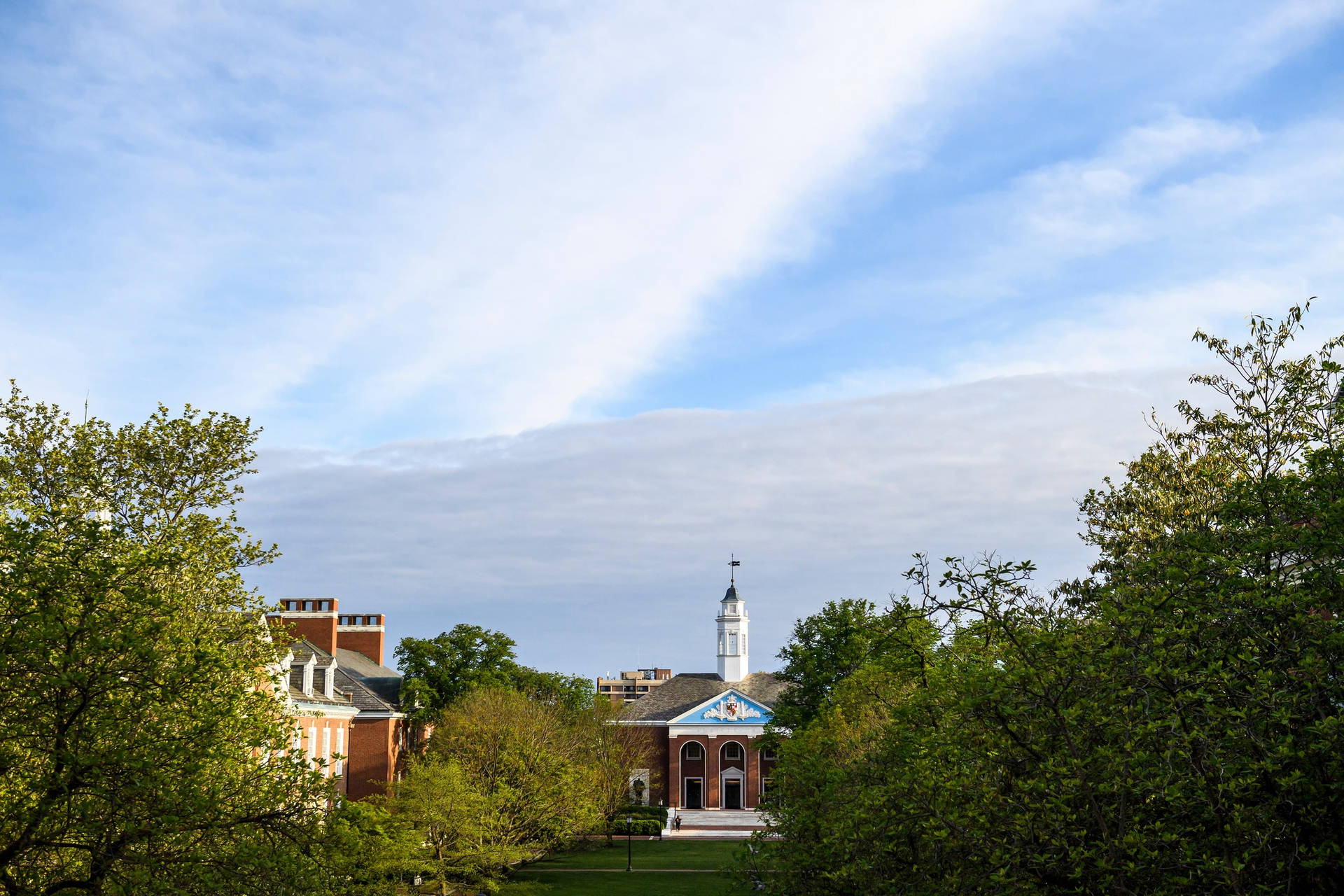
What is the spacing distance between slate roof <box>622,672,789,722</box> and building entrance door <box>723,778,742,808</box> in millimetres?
6541

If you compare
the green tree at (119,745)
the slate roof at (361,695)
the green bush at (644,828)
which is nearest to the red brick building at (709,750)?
the green bush at (644,828)

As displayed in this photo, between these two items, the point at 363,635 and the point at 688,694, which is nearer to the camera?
the point at 363,635

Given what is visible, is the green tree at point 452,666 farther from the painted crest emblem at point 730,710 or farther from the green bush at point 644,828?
the painted crest emblem at point 730,710

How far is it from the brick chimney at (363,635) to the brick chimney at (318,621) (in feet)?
56.2

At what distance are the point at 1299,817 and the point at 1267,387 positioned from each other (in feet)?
60.5

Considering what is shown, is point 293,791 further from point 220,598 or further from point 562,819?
point 562,819

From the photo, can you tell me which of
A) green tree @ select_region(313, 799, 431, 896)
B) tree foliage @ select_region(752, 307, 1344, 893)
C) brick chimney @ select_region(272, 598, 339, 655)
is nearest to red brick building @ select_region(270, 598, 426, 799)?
brick chimney @ select_region(272, 598, 339, 655)

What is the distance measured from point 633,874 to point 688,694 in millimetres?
42856

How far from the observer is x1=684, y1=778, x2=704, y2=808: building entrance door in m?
89.0

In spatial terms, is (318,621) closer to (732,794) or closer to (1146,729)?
(732,794)

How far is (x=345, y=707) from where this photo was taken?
57.2m

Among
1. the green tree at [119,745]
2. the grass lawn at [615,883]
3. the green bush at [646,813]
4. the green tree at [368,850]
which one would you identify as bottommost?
the grass lawn at [615,883]

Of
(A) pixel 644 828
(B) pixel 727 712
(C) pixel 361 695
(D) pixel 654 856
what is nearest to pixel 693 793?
(B) pixel 727 712

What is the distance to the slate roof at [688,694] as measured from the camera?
9081cm
